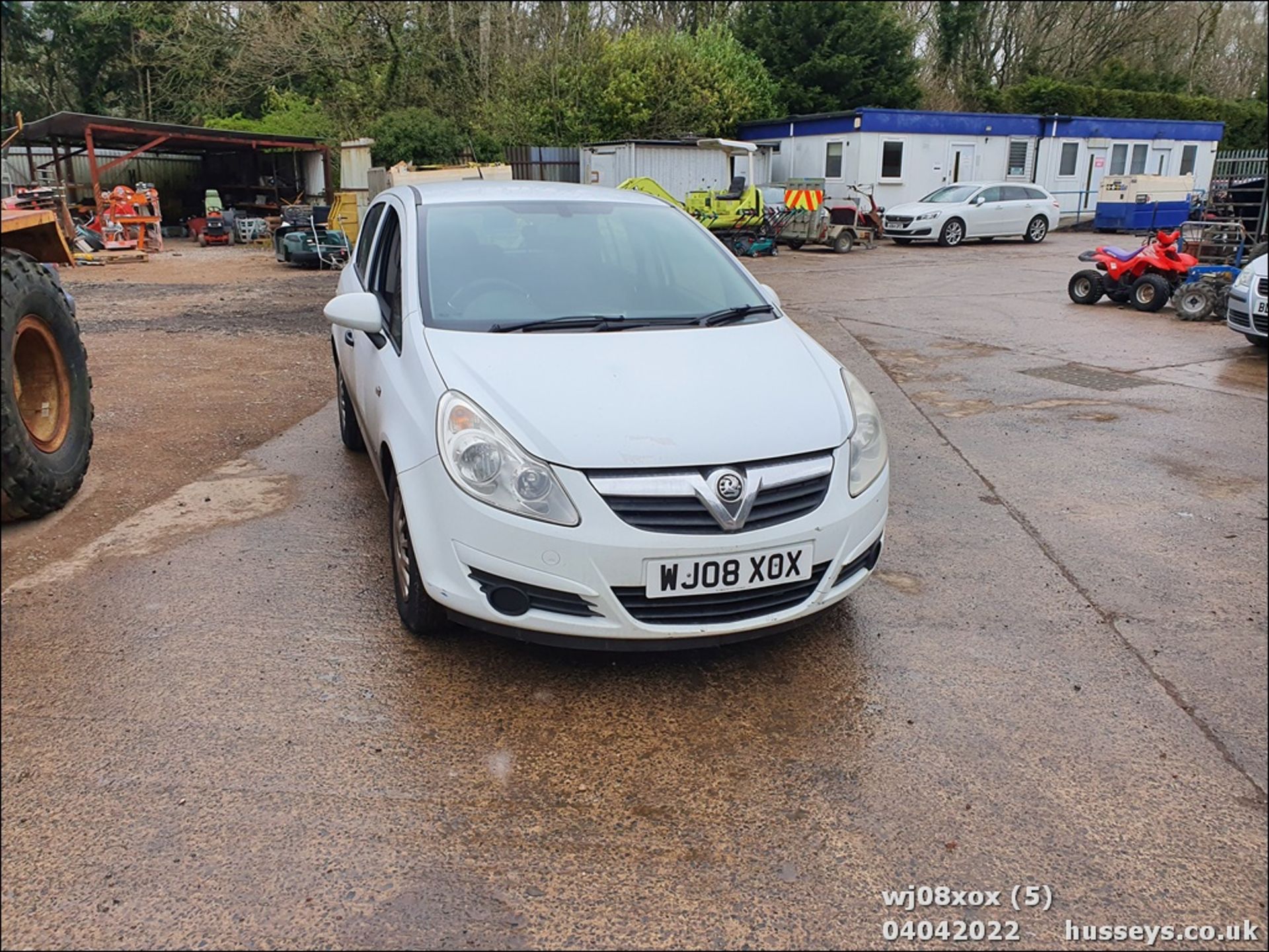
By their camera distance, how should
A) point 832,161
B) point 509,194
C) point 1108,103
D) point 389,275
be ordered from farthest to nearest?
point 1108,103
point 832,161
point 509,194
point 389,275

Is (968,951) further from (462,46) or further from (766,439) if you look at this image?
(462,46)

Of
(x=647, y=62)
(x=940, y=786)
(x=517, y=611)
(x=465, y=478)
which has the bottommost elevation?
(x=940, y=786)

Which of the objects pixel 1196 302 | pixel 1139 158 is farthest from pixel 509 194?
pixel 1139 158

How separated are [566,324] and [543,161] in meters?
25.2

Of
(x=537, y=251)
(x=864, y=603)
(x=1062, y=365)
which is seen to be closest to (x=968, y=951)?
(x=864, y=603)

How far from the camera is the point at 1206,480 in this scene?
5445 mm

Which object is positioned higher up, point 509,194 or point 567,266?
point 509,194

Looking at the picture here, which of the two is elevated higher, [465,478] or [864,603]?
[465,478]

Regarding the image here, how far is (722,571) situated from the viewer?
301 centimetres

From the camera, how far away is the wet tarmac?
2289mm

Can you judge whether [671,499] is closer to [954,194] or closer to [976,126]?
[954,194]

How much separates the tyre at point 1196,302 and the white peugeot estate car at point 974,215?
12277mm

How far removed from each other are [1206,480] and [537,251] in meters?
4.01

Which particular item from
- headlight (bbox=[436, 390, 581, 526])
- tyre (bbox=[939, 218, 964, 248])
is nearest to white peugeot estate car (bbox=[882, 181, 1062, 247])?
tyre (bbox=[939, 218, 964, 248])
